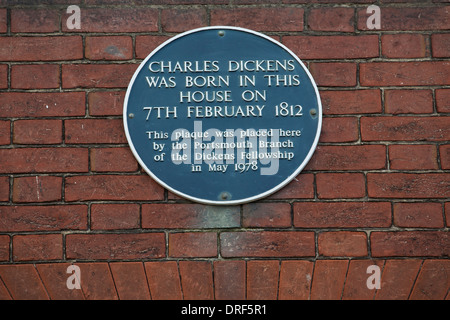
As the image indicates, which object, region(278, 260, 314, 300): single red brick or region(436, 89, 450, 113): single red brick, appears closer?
region(278, 260, 314, 300): single red brick

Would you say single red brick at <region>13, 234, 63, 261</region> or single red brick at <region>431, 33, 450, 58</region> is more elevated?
single red brick at <region>431, 33, 450, 58</region>

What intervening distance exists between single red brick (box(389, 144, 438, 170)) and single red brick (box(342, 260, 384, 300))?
37cm

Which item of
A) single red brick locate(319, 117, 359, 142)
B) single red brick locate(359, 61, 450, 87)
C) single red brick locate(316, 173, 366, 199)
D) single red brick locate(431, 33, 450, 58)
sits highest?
single red brick locate(431, 33, 450, 58)

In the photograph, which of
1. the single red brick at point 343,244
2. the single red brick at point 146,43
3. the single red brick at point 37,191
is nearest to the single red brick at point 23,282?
the single red brick at point 37,191

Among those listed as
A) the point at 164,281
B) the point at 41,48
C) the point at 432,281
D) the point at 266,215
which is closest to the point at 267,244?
the point at 266,215

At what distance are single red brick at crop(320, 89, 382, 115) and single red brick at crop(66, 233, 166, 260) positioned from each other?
80cm

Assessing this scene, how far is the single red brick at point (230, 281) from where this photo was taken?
216 centimetres

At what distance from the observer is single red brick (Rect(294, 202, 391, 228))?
2193 millimetres

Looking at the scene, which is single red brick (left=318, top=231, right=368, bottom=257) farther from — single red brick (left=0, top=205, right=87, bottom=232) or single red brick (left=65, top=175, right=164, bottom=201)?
single red brick (left=0, top=205, right=87, bottom=232)

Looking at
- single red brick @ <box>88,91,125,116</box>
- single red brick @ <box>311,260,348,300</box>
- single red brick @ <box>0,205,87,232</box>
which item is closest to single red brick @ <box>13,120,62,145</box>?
single red brick @ <box>88,91,125,116</box>

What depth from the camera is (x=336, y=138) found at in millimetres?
2240

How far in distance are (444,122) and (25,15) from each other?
5.44 feet

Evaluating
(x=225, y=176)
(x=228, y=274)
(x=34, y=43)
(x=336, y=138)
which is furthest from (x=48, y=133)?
(x=336, y=138)

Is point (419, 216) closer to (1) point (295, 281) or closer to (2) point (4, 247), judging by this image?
(1) point (295, 281)
